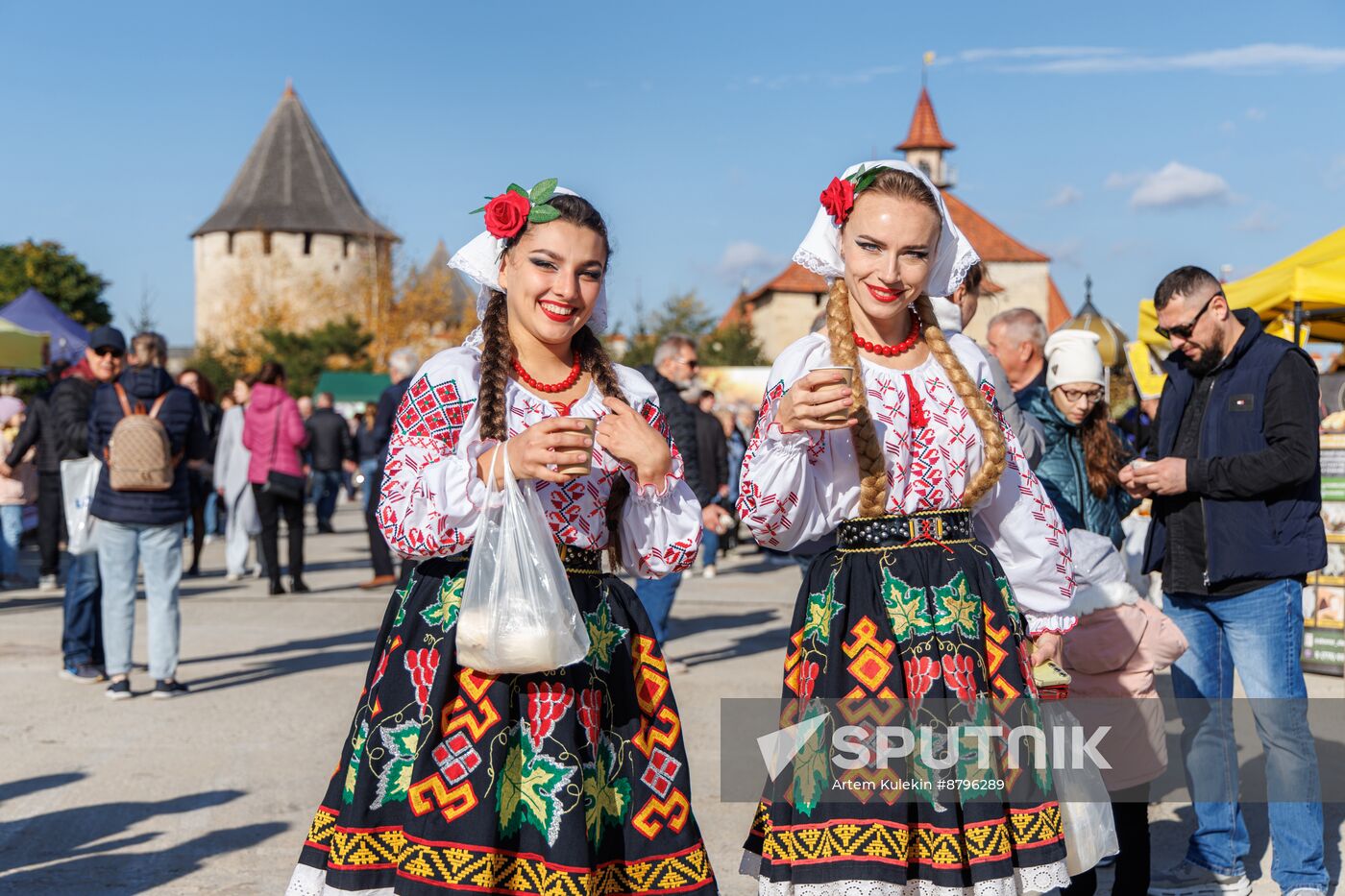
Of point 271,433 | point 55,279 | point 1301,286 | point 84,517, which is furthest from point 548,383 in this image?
point 55,279

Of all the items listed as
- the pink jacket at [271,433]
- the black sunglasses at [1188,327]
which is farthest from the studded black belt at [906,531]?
Result: the pink jacket at [271,433]

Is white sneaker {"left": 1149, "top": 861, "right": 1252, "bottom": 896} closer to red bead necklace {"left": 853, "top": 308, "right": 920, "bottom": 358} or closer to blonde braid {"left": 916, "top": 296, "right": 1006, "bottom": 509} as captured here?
blonde braid {"left": 916, "top": 296, "right": 1006, "bottom": 509}

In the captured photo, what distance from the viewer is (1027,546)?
3.59 m

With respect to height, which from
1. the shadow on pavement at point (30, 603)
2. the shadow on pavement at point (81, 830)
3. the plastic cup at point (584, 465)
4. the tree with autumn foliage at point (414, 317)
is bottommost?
the shadow on pavement at point (81, 830)

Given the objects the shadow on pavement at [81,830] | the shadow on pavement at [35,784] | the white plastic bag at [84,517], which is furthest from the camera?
the white plastic bag at [84,517]

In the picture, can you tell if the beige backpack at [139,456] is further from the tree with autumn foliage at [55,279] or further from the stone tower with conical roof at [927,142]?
the stone tower with conical roof at [927,142]

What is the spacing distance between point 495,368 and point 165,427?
5.30 m

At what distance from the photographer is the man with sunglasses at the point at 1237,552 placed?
472cm

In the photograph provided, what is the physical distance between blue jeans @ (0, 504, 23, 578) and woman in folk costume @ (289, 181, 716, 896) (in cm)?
1139

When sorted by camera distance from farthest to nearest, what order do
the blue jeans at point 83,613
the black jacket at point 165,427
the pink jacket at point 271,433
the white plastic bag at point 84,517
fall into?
the pink jacket at point 271,433 < the blue jeans at point 83,613 < the white plastic bag at point 84,517 < the black jacket at point 165,427

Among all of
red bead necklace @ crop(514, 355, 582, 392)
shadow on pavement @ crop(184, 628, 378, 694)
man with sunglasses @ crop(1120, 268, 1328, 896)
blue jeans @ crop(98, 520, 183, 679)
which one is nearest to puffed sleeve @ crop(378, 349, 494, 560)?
red bead necklace @ crop(514, 355, 582, 392)

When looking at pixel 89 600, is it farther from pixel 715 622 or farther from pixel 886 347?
pixel 886 347

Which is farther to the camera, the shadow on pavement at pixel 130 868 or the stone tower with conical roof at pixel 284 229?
the stone tower with conical roof at pixel 284 229

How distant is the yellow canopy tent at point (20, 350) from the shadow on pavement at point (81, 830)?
13.1 m
